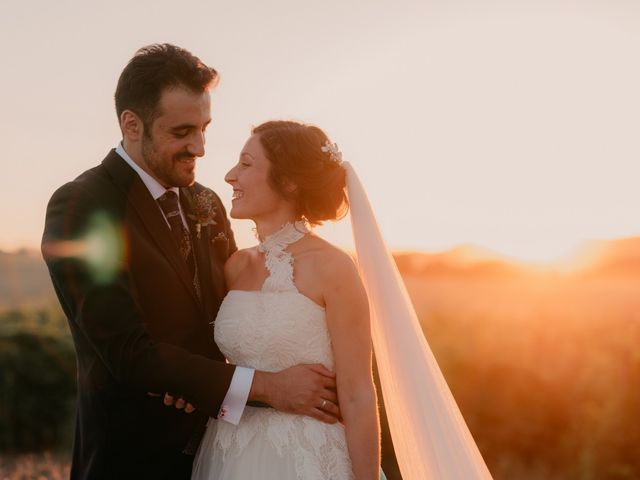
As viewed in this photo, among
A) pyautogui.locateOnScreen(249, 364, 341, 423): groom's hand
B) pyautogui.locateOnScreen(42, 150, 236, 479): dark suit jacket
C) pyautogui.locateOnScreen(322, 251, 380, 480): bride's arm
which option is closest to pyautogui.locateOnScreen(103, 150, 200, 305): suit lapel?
pyautogui.locateOnScreen(42, 150, 236, 479): dark suit jacket

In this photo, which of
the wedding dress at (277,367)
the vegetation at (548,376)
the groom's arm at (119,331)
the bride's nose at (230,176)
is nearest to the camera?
the groom's arm at (119,331)

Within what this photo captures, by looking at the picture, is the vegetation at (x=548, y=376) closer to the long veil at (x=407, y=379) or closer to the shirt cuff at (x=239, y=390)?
the long veil at (x=407, y=379)

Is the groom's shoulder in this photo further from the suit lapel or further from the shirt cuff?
the shirt cuff

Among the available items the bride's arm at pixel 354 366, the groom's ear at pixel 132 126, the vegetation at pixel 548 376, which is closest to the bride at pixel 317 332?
the bride's arm at pixel 354 366

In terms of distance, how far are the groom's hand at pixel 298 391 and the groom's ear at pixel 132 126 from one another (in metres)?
1.30

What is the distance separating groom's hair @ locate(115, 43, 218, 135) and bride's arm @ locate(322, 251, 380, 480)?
120 cm

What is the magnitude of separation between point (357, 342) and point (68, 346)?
681 centimetres

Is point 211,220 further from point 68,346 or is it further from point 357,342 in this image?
point 68,346

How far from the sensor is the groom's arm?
10.7ft

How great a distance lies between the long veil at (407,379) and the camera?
371 centimetres

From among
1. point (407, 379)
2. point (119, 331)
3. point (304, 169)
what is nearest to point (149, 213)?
point (119, 331)

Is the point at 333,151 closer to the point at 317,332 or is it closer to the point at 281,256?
the point at 281,256

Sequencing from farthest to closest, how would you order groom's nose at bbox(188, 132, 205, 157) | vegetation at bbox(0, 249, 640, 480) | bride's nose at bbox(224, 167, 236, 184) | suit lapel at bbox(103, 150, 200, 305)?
vegetation at bbox(0, 249, 640, 480), groom's nose at bbox(188, 132, 205, 157), bride's nose at bbox(224, 167, 236, 184), suit lapel at bbox(103, 150, 200, 305)

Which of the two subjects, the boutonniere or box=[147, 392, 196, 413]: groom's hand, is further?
the boutonniere
